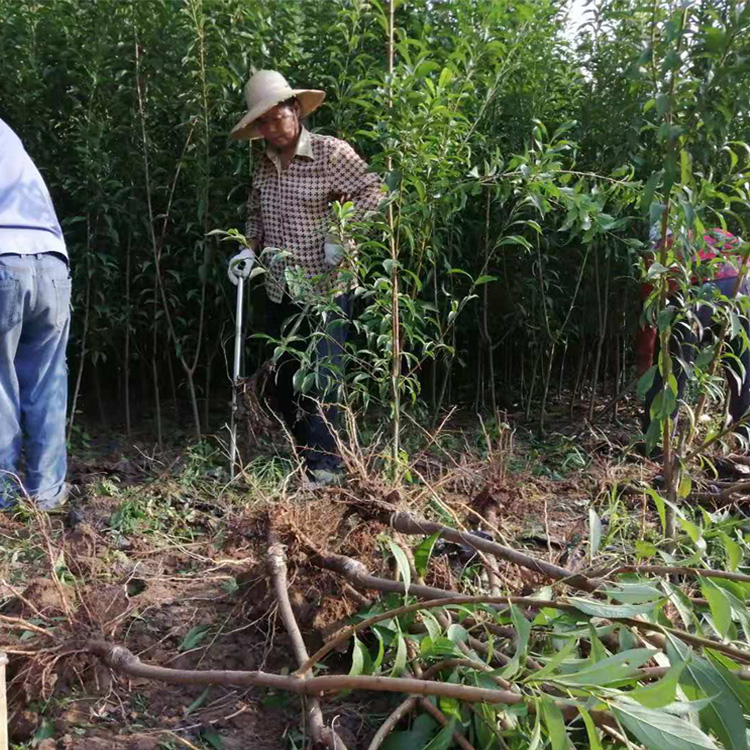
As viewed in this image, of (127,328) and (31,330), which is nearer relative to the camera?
(31,330)

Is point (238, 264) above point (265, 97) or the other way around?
the other way around

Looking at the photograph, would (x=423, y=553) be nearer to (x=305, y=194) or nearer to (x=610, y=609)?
(x=610, y=609)

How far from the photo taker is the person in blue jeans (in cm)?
298

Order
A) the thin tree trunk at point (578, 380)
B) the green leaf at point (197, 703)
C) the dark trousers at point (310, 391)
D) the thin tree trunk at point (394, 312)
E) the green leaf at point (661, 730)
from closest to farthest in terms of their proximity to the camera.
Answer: the green leaf at point (661, 730), the green leaf at point (197, 703), the thin tree trunk at point (394, 312), the dark trousers at point (310, 391), the thin tree trunk at point (578, 380)

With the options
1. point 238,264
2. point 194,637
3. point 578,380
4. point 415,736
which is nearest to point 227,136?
point 238,264

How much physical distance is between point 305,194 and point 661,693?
2.73 metres

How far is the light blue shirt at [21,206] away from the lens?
2967mm

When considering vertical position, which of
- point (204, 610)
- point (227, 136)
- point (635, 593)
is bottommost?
point (204, 610)

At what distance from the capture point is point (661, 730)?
4.12 feet

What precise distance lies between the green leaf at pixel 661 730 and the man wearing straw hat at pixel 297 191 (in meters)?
2.15

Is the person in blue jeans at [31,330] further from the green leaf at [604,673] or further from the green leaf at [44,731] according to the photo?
the green leaf at [604,673]

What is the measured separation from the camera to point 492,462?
227 cm

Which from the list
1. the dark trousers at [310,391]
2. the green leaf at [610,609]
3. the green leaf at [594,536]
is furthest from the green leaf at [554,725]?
the dark trousers at [310,391]

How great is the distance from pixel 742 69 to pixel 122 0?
9.43ft
